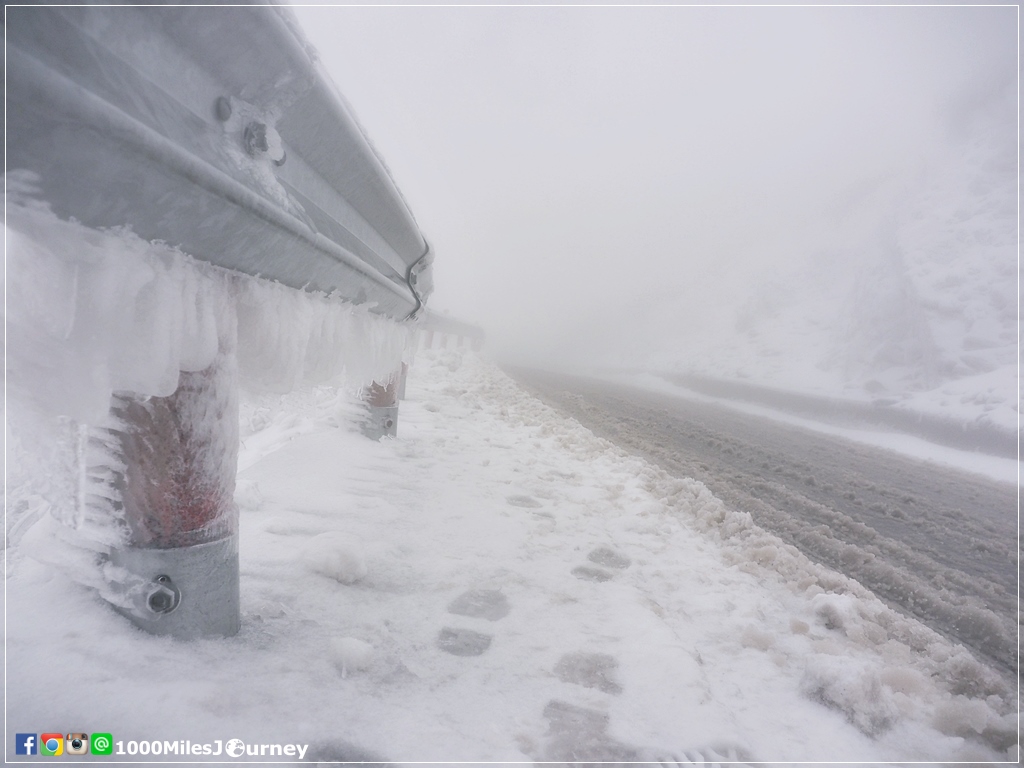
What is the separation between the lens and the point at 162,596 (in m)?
1.17

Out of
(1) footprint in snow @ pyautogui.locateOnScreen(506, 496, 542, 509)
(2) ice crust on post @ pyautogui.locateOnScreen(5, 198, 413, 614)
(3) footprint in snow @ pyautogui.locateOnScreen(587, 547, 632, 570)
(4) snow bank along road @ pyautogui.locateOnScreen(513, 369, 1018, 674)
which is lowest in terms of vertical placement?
(3) footprint in snow @ pyautogui.locateOnScreen(587, 547, 632, 570)

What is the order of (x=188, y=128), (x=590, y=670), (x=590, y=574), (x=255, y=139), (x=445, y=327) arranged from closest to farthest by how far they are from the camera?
(x=188, y=128), (x=255, y=139), (x=590, y=670), (x=590, y=574), (x=445, y=327)

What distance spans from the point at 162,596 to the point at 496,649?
95 cm

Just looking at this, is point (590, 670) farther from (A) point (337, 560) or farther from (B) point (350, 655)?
(A) point (337, 560)

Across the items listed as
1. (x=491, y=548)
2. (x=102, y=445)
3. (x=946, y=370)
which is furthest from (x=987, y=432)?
(x=102, y=445)

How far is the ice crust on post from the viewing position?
821mm

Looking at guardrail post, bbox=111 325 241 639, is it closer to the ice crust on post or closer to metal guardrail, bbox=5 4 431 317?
the ice crust on post

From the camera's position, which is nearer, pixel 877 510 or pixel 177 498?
pixel 177 498

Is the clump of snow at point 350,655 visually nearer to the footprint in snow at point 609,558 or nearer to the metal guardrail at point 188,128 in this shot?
the metal guardrail at point 188,128

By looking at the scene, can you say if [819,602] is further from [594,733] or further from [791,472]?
[791,472]

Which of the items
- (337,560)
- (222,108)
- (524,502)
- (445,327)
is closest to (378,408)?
(524,502)

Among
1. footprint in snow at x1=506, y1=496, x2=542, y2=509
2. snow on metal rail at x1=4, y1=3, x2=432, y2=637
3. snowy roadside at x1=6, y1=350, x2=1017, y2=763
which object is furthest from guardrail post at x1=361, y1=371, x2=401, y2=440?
snow on metal rail at x1=4, y1=3, x2=432, y2=637

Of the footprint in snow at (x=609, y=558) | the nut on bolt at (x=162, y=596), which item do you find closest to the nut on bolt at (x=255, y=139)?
the nut on bolt at (x=162, y=596)

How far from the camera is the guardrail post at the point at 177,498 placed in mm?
1121
